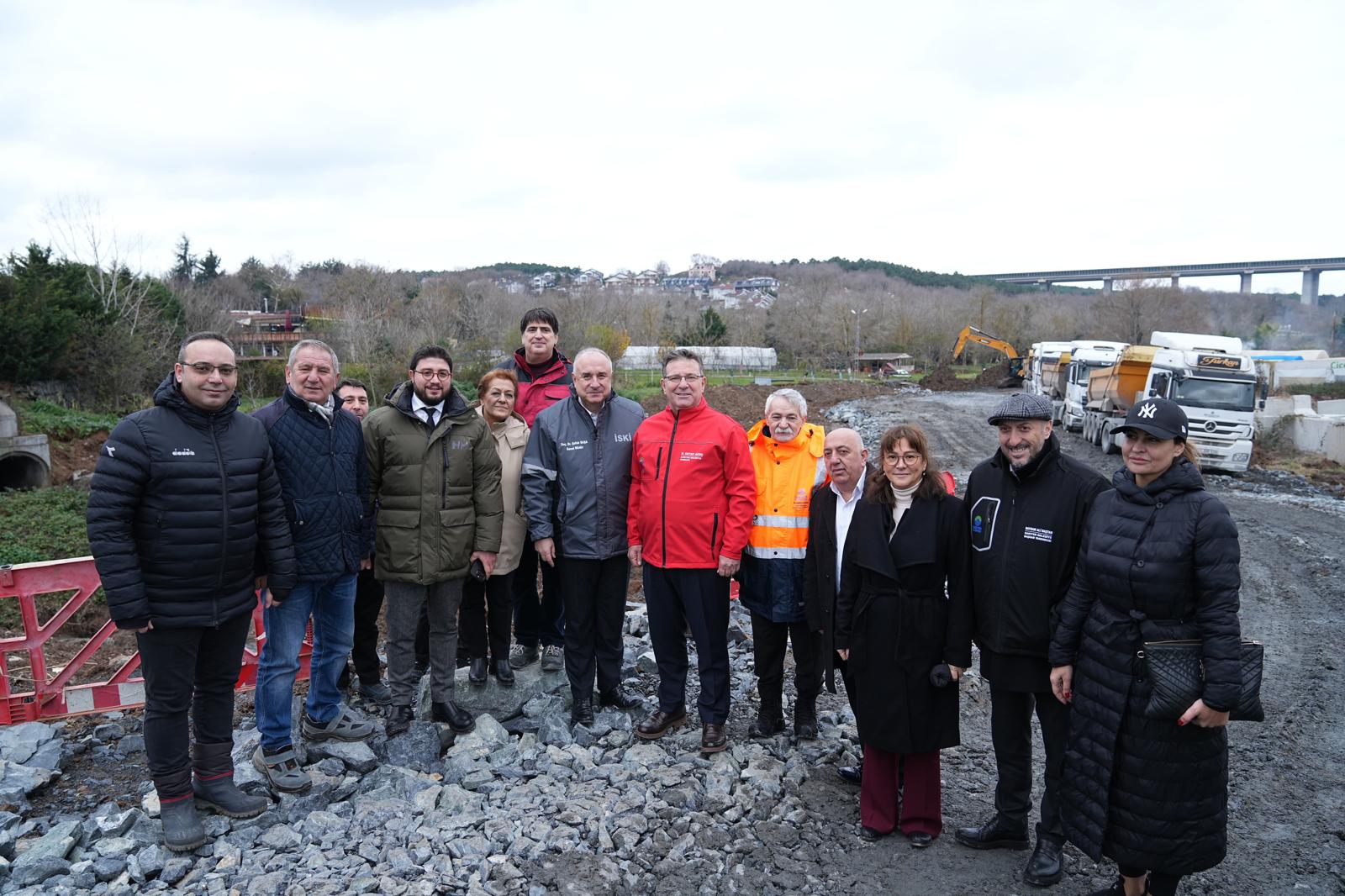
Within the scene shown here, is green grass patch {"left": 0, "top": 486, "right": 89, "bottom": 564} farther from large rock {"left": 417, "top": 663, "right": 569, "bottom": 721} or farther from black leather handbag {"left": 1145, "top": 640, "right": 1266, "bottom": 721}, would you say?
black leather handbag {"left": 1145, "top": 640, "right": 1266, "bottom": 721}

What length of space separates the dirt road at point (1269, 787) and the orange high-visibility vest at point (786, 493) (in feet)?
4.32

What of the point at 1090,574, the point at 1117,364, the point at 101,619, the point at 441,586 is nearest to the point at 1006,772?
the point at 1090,574

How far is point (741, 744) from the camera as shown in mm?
4738

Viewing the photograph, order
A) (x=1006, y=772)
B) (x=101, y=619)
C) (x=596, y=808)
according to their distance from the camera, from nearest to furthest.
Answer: (x=1006, y=772) → (x=596, y=808) → (x=101, y=619)

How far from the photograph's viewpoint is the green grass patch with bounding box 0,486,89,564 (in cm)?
1171

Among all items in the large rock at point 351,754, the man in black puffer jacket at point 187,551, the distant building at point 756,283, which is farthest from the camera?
the distant building at point 756,283

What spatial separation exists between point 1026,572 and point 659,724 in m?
2.33

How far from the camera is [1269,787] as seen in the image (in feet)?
16.0

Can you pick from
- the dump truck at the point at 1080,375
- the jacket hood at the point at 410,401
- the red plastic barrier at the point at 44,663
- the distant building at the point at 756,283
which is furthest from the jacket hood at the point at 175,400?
the distant building at the point at 756,283

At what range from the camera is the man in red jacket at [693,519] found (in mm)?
4555

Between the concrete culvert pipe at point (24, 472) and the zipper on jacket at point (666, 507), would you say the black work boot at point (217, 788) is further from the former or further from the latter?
the concrete culvert pipe at point (24, 472)

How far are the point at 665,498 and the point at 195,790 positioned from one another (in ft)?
9.00

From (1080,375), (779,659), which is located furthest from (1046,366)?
(779,659)

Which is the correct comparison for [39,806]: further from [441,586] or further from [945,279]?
[945,279]
